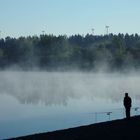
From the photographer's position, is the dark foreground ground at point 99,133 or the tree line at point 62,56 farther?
the tree line at point 62,56

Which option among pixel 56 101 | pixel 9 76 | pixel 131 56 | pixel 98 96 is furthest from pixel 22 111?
pixel 131 56

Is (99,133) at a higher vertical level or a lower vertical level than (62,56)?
higher

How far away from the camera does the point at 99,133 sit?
13.9 metres

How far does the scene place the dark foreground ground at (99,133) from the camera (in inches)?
516

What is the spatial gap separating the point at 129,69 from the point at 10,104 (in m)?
53.5

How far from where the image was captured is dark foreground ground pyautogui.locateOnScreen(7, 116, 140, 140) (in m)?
13.1

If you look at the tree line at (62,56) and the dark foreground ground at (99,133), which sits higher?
the dark foreground ground at (99,133)

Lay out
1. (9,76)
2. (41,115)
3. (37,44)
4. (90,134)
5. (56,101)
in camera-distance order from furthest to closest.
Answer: (37,44), (9,76), (56,101), (41,115), (90,134)

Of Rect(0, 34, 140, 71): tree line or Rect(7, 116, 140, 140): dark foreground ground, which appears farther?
Rect(0, 34, 140, 71): tree line

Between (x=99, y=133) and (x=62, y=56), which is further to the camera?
(x=62, y=56)

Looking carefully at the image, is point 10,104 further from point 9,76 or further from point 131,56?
point 131,56

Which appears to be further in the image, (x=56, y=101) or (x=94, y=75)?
(x=94, y=75)

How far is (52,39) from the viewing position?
101250mm

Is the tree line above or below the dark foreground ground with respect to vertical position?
below
